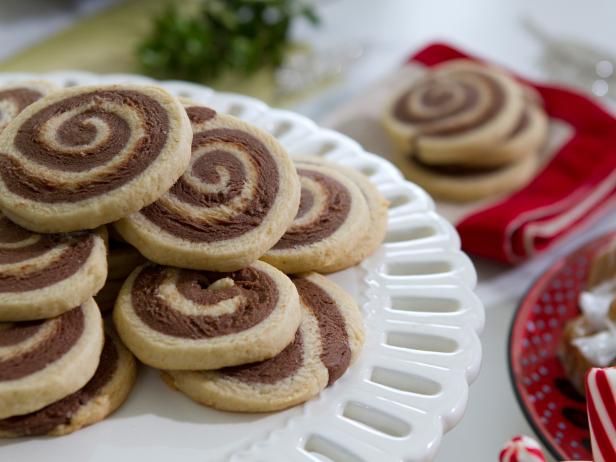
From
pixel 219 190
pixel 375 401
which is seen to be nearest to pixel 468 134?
pixel 219 190

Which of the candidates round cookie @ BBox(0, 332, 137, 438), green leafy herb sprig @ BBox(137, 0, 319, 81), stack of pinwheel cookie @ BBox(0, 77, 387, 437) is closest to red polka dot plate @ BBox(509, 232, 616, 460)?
stack of pinwheel cookie @ BBox(0, 77, 387, 437)

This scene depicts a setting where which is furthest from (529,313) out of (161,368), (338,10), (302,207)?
(338,10)

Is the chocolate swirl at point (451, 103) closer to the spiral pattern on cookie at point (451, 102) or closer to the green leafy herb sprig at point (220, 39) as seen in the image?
the spiral pattern on cookie at point (451, 102)

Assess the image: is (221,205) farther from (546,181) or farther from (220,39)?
(220,39)

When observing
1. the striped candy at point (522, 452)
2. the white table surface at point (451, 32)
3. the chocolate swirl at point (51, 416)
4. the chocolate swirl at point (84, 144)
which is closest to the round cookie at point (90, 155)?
the chocolate swirl at point (84, 144)

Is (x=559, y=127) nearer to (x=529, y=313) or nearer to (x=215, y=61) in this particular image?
(x=529, y=313)
